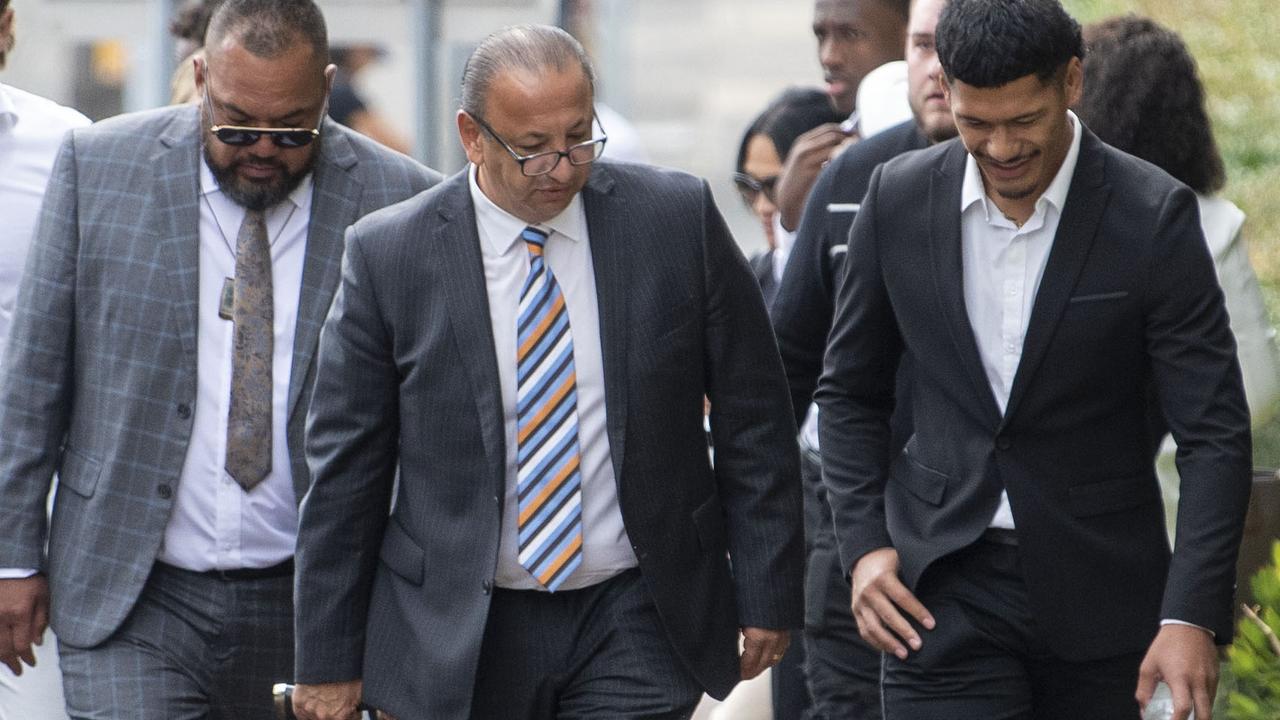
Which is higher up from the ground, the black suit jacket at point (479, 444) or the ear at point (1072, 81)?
the ear at point (1072, 81)

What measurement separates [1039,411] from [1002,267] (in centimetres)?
30

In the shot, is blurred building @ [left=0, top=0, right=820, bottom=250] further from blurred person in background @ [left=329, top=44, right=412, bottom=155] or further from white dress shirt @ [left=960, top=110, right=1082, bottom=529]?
Result: white dress shirt @ [left=960, top=110, right=1082, bottom=529]

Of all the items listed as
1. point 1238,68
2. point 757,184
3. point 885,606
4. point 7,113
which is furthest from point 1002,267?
point 1238,68

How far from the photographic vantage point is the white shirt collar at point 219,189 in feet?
17.2

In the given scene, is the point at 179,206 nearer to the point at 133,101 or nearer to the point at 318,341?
the point at 318,341

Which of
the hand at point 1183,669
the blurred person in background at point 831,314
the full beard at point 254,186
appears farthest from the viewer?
the blurred person in background at point 831,314

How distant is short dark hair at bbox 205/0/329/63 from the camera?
16.6ft

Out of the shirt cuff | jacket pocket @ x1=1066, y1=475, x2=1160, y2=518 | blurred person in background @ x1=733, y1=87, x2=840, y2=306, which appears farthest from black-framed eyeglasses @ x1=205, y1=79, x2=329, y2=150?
blurred person in background @ x1=733, y1=87, x2=840, y2=306

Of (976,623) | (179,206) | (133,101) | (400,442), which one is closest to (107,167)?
(179,206)

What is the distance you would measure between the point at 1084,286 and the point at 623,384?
91 cm

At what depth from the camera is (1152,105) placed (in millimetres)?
5617

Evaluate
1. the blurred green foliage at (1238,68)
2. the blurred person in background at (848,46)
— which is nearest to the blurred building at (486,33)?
the blurred green foliage at (1238,68)

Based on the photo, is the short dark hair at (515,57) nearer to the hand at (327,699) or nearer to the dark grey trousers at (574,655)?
the dark grey trousers at (574,655)

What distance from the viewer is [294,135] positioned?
5090 millimetres
